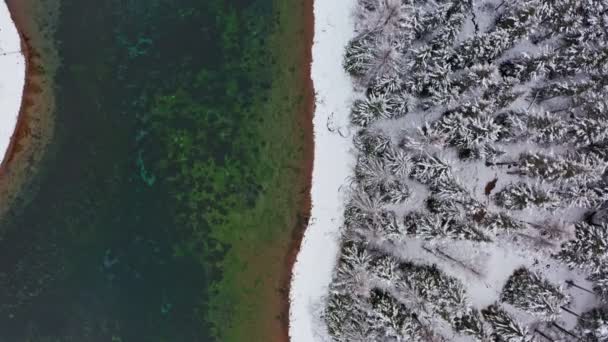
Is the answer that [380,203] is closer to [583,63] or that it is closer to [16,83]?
[583,63]

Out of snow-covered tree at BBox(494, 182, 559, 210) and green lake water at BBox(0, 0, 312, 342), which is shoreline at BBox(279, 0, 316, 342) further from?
snow-covered tree at BBox(494, 182, 559, 210)

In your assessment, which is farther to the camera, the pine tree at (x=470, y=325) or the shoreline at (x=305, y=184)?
the shoreline at (x=305, y=184)

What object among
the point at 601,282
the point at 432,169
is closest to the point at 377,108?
the point at 432,169

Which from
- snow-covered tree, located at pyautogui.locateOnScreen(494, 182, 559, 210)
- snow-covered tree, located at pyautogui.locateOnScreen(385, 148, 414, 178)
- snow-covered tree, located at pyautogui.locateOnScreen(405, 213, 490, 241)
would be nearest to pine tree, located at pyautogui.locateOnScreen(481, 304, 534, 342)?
snow-covered tree, located at pyautogui.locateOnScreen(405, 213, 490, 241)

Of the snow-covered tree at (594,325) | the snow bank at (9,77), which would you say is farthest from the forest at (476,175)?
the snow bank at (9,77)

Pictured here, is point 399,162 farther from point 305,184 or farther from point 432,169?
point 305,184

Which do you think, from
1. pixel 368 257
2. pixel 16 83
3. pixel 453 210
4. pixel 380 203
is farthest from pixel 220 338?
pixel 16 83

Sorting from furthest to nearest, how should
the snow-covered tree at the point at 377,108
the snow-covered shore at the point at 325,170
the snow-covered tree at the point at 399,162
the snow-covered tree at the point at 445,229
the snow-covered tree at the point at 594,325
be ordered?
the snow-covered shore at the point at 325,170 < the snow-covered tree at the point at 377,108 < the snow-covered tree at the point at 399,162 < the snow-covered tree at the point at 445,229 < the snow-covered tree at the point at 594,325

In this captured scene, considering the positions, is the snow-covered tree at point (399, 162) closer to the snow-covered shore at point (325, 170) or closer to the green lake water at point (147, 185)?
the snow-covered shore at point (325, 170)
